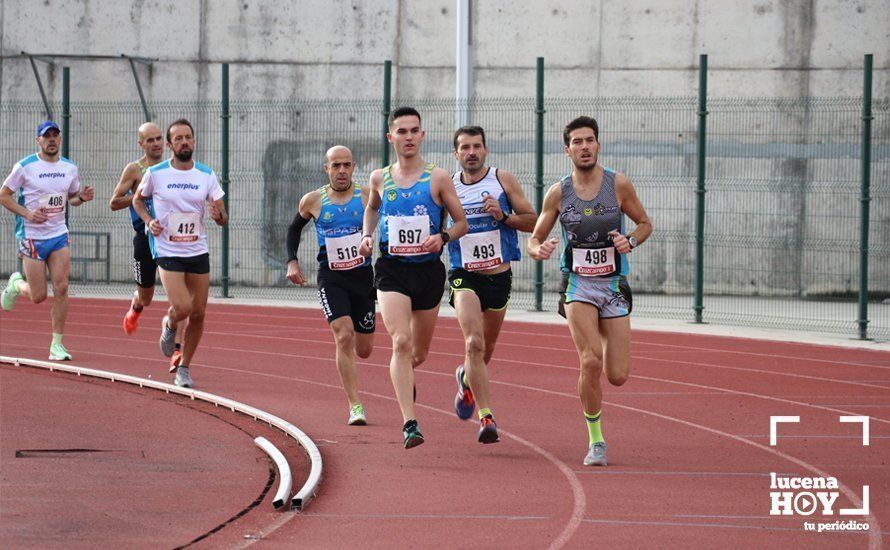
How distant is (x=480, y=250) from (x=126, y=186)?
445cm

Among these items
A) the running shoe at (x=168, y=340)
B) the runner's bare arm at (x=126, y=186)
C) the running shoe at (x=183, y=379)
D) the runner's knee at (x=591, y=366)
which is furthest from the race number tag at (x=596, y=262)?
the runner's bare arm at (x=126, y=186)

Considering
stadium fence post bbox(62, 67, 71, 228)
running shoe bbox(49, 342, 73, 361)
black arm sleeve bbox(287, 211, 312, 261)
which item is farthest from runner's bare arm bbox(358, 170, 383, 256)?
stadium fence post bbox(62, 67, 71, 228)

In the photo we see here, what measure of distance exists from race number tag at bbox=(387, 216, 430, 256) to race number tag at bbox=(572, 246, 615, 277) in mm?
1104

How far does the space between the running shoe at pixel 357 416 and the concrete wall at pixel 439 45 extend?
543 inches

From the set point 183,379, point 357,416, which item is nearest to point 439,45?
point 183,379

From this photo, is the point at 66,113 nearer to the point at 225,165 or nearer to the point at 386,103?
the point at 225,165

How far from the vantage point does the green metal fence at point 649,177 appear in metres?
20.3

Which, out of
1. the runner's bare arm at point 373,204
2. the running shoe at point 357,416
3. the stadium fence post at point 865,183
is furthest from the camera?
the stadium fence post at point 865,183

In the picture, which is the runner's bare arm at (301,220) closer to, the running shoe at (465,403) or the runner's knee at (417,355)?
the runner's knee at (417,355)

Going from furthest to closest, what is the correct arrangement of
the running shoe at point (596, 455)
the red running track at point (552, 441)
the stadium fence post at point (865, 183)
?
the stadium fence post at point (865, 183), the running shoe at point (596, 455), the red running track at point (552, 441)

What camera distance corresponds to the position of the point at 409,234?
9.30m

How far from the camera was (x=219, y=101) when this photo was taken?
23750 millimetres

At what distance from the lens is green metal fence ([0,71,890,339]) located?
66.5 feet

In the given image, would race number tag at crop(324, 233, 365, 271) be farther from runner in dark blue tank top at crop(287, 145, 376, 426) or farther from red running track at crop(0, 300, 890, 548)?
red running track at crop(0, 300, 890, 548)
